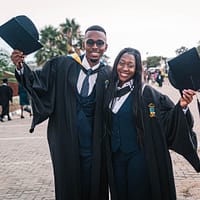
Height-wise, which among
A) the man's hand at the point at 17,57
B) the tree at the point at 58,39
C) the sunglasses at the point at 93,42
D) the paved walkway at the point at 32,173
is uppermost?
the tree at the point at 58,39

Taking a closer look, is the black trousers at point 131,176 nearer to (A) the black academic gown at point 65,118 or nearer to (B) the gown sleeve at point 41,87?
(A) the black academic gown at point 65,118

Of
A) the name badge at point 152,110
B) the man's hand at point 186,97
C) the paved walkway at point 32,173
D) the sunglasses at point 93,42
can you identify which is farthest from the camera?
the paved walkway at point 32,173

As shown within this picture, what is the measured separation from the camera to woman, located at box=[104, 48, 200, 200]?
2.96 m

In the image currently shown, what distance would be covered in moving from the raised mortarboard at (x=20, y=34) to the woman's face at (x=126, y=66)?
2.55 ft

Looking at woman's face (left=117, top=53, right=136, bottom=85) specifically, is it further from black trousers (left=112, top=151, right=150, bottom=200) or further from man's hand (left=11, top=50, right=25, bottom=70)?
man's hand (left=11, top=50, right=25, bottom=70)

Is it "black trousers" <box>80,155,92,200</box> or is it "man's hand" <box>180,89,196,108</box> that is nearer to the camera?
"man's hand" <box>180,89,196,108</box>

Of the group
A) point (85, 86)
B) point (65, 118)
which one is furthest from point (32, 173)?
point (85, 86)

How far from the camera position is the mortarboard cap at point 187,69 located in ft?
9.57

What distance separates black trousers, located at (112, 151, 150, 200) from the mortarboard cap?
697 millimetres

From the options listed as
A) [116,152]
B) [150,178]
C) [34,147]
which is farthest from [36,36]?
[34,147]

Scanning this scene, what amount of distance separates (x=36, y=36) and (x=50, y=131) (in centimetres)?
87

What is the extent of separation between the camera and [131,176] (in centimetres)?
301

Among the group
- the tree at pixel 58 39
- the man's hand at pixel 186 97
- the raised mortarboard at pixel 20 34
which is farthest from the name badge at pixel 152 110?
the tree at pixel 58 39

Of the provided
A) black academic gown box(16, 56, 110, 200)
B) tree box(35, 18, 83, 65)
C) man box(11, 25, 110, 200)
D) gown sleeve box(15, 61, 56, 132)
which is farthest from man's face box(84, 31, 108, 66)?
tree box(35, 18, 83, 65)
